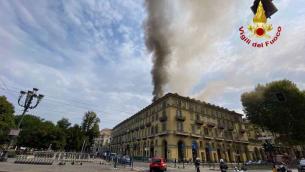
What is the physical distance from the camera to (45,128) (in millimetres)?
46812

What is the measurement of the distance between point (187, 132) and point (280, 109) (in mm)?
19813

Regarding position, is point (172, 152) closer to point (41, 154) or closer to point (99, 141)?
point (41, 154)

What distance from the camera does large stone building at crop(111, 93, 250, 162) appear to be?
129ft

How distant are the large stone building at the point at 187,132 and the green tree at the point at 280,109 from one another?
880 cm

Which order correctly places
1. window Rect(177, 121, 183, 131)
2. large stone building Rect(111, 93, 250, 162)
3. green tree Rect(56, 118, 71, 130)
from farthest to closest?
1. green tree Rect(56, 118, 71, 130)
2. window Rect(177, 121, 183, 131)
3. large stone building Rect(111, 93, 250, 162)

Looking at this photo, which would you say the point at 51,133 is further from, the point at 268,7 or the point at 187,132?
the point at 268,7

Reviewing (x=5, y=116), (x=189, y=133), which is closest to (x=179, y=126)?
(x=189, y=133)

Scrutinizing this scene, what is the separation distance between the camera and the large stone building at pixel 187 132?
129 feet

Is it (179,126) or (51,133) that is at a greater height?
(179,126)

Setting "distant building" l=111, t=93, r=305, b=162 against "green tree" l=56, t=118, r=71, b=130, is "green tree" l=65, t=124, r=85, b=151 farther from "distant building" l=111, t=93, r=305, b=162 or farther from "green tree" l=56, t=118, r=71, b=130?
"distant building" l=111, t=93, r=305, b=162

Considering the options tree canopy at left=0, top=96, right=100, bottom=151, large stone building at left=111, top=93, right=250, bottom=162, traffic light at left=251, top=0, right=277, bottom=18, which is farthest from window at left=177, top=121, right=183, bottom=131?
traffic light at left=251, top=0, right=277, bottom=18

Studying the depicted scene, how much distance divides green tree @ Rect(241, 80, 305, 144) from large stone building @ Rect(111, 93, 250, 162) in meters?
8.80

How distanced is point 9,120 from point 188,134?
3652 cm

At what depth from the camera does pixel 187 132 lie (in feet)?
134
